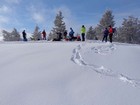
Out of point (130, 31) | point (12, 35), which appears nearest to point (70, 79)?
point (130, 31)

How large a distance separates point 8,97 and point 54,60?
6.15 meters

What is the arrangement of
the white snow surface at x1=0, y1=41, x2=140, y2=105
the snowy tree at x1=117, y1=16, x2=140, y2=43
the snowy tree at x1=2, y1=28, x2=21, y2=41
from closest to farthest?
the white snow surface at x1=0, y1=41, x2=140, y2=105, the snowy tree at x1=117, y1=16, x2=140, y2=43, the snowy tree at x1=2, y1=28, x2=21, y2=41

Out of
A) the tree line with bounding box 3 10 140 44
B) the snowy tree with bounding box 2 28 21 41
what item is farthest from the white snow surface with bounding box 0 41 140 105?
the snowy tree with bounding box 2 28 21 41

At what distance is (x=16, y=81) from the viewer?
13.4 meters

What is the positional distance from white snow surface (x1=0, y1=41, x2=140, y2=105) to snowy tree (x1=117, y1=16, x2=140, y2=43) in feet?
138

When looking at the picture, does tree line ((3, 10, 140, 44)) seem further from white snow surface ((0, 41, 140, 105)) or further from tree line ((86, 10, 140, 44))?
white snow surface ((0, 41, 140, 105))

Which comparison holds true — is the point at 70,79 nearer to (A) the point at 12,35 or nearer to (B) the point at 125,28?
(B) the point at 125,28

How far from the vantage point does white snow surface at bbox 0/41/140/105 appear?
11.2 metres

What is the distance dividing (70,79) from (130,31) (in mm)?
49072

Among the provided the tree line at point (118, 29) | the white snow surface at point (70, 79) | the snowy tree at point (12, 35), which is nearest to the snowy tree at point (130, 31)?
the tree line at point (118, 29)

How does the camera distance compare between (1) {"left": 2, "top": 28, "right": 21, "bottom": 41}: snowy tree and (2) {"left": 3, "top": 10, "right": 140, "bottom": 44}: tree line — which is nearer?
(2) {"left": 3, "top": 10, "right": 140, "bottom": 44}: tree line

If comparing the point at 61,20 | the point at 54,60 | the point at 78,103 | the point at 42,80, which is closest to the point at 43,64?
the point at 54,60

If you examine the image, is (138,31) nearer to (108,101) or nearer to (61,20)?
(61,20)

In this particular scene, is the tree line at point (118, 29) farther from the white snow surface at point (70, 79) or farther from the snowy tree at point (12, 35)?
the white snow surface at point (70, 79)
